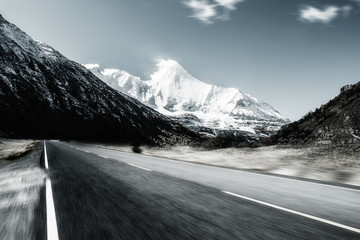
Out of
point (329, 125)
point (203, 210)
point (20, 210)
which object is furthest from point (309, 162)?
point (329, 125)

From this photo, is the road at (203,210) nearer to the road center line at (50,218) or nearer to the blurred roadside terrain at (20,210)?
the road center line at (50,218)

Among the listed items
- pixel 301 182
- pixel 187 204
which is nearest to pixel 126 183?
pixel 187 204

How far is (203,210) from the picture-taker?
4.61 m

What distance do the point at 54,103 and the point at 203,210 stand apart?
456 ft

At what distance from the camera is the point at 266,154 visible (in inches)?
621

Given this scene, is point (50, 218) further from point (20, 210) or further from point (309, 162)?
point (309, 162)

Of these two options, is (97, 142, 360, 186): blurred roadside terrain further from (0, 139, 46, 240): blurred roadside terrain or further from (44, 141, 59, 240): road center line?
(0, 139, 46, 240): blurred roadside terrain

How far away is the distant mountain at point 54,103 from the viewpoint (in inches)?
4195

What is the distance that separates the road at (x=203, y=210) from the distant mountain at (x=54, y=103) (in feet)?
251

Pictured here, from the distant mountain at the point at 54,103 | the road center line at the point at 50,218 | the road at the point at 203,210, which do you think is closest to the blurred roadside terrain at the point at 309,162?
the road at the point at 203,210

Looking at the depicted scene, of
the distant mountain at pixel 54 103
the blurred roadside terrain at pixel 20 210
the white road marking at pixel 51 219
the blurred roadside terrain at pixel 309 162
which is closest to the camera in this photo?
the white road marking at pixel 51 219

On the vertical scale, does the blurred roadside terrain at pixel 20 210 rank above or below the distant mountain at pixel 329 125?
below

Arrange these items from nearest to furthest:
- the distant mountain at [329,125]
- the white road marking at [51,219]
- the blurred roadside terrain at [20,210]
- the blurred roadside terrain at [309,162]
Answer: the white road marking at [51,219], the blurred roadside terrain at [20,210], the blurred roadside terrain at [309,162], the distant mountain at [329,125]

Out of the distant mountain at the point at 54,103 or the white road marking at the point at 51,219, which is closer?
the white road marking at the point at 51,219
